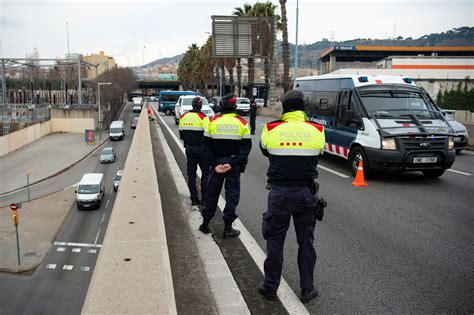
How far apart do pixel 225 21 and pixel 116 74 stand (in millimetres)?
77025

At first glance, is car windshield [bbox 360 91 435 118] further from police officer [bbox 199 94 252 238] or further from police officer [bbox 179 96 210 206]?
police officer [bbox 199 94 252 238]

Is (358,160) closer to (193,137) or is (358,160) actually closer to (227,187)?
(193,137)

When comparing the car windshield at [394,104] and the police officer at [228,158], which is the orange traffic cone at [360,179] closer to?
the car windshield at [394,104]

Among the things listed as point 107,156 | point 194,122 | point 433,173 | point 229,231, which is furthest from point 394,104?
point 107,156

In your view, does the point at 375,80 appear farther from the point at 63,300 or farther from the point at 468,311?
the point at 63,300

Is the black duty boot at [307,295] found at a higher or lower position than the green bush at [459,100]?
lower

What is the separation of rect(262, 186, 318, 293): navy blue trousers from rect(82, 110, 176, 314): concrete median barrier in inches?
36.9

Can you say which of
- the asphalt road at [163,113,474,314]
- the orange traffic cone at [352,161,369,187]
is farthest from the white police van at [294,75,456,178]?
the asphalt road at [163,113,474,314]

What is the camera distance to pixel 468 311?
385 centimetres

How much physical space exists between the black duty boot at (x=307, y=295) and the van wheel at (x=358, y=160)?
6.29m

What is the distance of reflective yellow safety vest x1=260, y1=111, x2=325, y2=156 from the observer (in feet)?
13.4

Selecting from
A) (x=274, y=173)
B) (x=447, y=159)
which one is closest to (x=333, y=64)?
(x=447, y=159)

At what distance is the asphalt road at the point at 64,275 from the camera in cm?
2189

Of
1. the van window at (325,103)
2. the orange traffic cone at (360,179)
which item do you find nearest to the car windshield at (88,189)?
the van window at (325,103)
